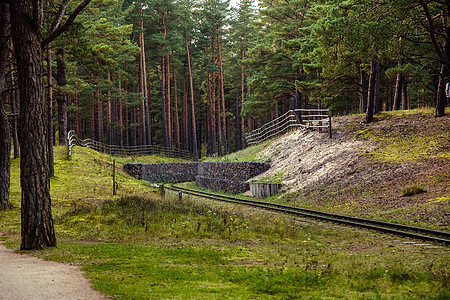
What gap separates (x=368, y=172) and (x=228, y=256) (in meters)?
11.5

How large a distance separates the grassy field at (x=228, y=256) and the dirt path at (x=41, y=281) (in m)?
A: 0.26

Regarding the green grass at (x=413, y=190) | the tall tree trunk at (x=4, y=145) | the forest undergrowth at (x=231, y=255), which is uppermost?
the tall tree trunk at (x=4, y=145)

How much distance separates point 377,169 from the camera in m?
17.9

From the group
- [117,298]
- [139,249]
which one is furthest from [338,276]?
[139,249]

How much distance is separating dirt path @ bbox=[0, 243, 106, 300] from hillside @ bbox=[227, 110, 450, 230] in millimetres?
9892

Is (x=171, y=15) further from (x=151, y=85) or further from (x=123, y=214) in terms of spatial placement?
(x=123, y=214)

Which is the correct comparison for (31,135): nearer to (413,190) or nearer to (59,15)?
(59,15)

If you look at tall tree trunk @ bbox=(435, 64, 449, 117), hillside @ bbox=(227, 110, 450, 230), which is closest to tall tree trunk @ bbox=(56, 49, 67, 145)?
hillside @ bbox=(227, 110, 450, 230)

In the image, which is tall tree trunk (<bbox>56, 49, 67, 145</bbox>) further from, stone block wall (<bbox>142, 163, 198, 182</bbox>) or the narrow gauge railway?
the narrow gauge railway

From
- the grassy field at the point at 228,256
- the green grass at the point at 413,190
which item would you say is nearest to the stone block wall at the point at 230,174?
the grassy field at the point at 228,256

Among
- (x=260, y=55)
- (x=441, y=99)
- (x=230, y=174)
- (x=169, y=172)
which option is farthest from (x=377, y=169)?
(x=169, y=172)

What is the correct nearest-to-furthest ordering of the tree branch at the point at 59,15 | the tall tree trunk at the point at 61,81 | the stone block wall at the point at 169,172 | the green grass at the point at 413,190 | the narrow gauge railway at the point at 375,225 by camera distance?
the tree branch at the point at 59,15 → the narrow gauge railway at the point at 375,225 → the green grass at the point at 413,190 → the tall tree trunk at the point at 61,81 → the stone block wall at the point at 169,172

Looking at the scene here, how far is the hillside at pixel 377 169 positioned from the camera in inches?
553

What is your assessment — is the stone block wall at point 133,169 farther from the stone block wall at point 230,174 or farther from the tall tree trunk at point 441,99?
the tall tree trunk at point 441,99
